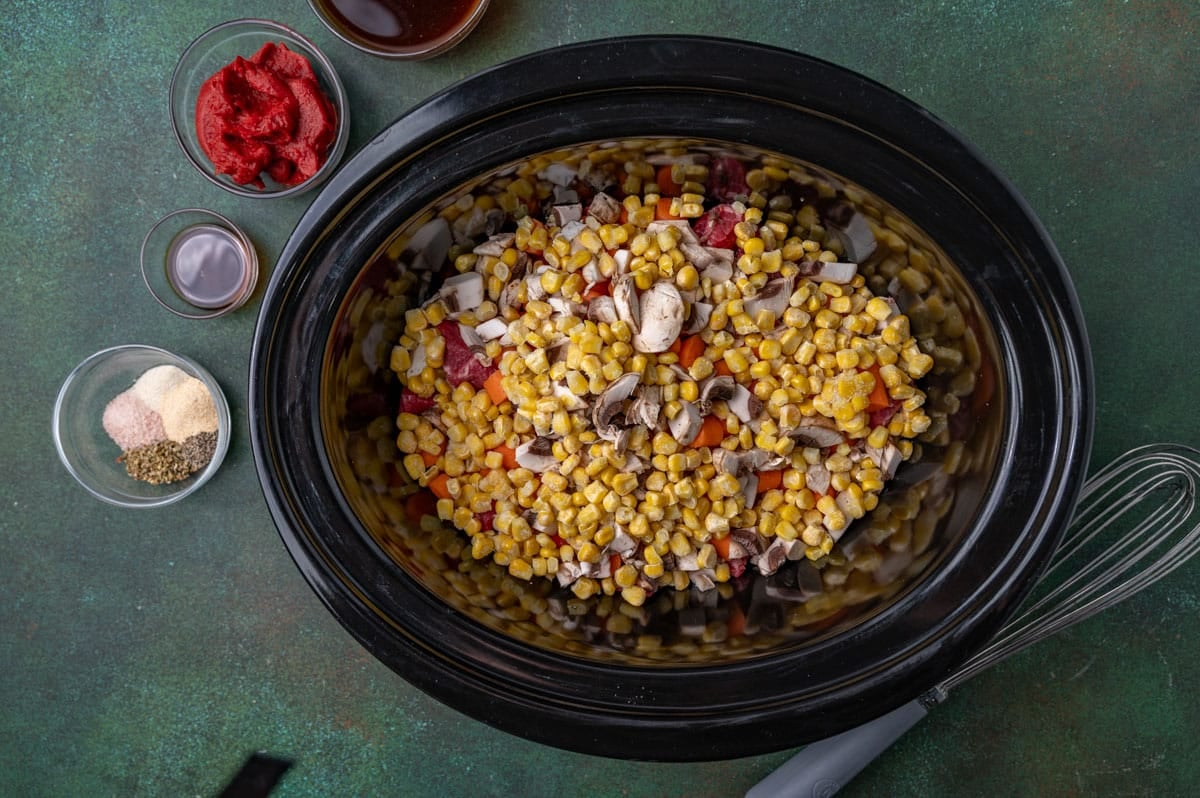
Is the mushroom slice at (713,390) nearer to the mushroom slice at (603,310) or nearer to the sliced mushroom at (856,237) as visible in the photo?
the mushroom slice at (603,310)

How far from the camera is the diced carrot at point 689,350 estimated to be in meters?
2.12

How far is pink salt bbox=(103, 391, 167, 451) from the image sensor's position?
257 cm

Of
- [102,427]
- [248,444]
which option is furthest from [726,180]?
[102,427]

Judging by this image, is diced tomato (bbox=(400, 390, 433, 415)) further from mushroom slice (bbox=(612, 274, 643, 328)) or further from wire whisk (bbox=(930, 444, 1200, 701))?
wire whisk (bbox=(930, 444, 1200, 701))

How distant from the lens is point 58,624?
263cm

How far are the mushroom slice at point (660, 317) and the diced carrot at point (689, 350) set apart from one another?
0.25 ft

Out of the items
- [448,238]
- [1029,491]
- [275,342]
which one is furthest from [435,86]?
[1029,491]

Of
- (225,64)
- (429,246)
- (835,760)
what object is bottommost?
(835,760)

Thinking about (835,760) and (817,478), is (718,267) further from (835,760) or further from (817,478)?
(835,760)

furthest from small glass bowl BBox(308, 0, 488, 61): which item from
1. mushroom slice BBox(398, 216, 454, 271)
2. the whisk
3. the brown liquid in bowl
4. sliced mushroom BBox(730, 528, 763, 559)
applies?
the whisk

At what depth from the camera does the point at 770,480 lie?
217 cm

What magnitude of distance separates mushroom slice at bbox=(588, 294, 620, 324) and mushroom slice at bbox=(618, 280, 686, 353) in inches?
2.5

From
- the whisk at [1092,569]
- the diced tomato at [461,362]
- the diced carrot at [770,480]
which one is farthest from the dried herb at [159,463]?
the whisk at [1092,569]

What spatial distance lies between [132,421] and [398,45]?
4.47ft
